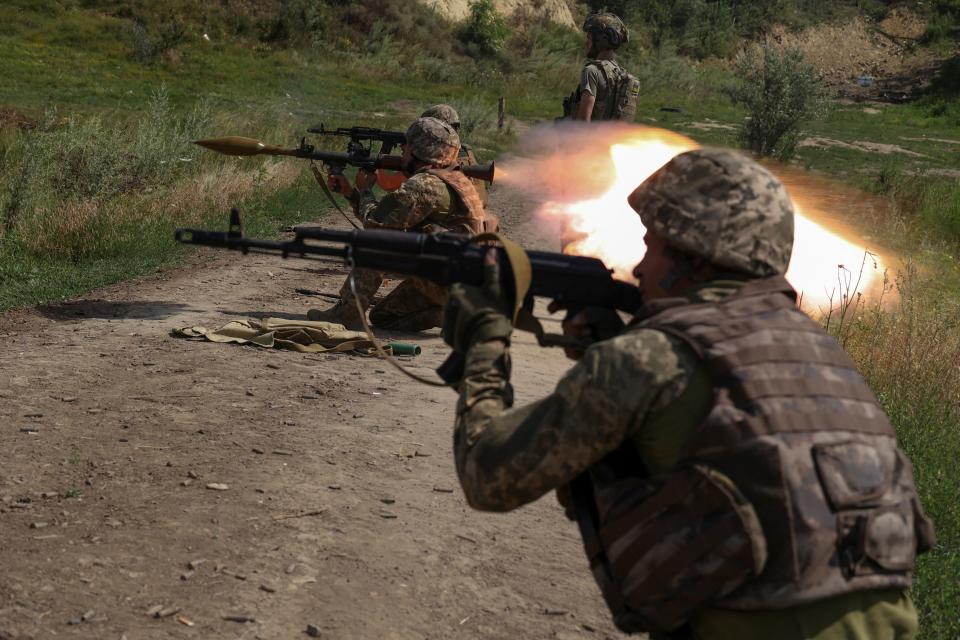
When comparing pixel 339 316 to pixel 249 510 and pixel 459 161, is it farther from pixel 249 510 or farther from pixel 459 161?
pixel 249 510

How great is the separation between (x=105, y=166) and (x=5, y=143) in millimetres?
2140

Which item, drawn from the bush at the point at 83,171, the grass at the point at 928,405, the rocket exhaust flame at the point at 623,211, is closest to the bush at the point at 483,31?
the bush at the point at 83,171

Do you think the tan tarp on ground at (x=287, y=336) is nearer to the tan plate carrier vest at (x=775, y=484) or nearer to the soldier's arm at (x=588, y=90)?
the soldier's arm at (x=588, y=90)

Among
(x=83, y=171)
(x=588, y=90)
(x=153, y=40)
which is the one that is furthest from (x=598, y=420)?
(x=153, y=40)

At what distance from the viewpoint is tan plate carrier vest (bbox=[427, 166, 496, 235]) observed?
830 cm

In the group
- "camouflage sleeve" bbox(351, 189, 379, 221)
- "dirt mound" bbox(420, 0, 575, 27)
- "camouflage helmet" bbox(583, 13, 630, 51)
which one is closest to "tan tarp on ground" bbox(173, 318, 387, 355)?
"camouflage sleeve" bbox(351, 189, 379, 221)

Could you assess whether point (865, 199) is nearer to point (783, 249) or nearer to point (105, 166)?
point (105, 166)

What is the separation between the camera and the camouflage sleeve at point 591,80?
9.69 meters

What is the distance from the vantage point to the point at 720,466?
7.72 feet

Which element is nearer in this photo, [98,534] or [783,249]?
[783,249]

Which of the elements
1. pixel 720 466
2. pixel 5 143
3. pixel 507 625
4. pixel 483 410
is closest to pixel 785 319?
pixel 720 466

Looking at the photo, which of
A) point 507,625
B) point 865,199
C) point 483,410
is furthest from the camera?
point 865,199

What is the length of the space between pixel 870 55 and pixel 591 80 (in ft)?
150

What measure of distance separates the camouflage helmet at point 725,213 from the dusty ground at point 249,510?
201cm
